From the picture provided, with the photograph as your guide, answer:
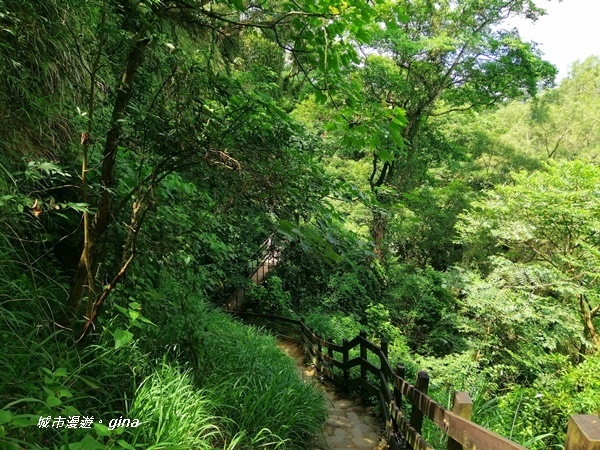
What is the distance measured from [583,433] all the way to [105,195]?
233cm

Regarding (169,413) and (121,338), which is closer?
(121,338)

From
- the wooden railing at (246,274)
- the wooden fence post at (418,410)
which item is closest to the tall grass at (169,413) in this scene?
the wooden fence post at (418,410)

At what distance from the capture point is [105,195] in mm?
2004

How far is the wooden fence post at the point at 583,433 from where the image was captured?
3.78 ft

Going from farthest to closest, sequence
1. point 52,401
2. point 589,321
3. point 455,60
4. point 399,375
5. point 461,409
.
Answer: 1. point 455,60
2. point 589,321
3. point 399,375
4. point 461,409
5. point 52,401

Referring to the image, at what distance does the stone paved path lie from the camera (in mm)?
3561

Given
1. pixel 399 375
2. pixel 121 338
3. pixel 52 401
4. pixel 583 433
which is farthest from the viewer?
pixel 399 375

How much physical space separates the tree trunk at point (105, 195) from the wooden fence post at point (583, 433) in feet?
7.37

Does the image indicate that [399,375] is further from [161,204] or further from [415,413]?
[161,204]

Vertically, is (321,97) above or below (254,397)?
above

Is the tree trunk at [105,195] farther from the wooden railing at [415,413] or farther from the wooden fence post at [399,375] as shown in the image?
the wooden fence post at [399,375]

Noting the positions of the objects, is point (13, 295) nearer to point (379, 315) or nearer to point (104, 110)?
point (104, 110)

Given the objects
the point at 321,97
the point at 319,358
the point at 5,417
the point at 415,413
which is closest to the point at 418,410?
the point at 415,413

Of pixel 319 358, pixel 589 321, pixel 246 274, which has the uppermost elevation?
pixel 589 321
